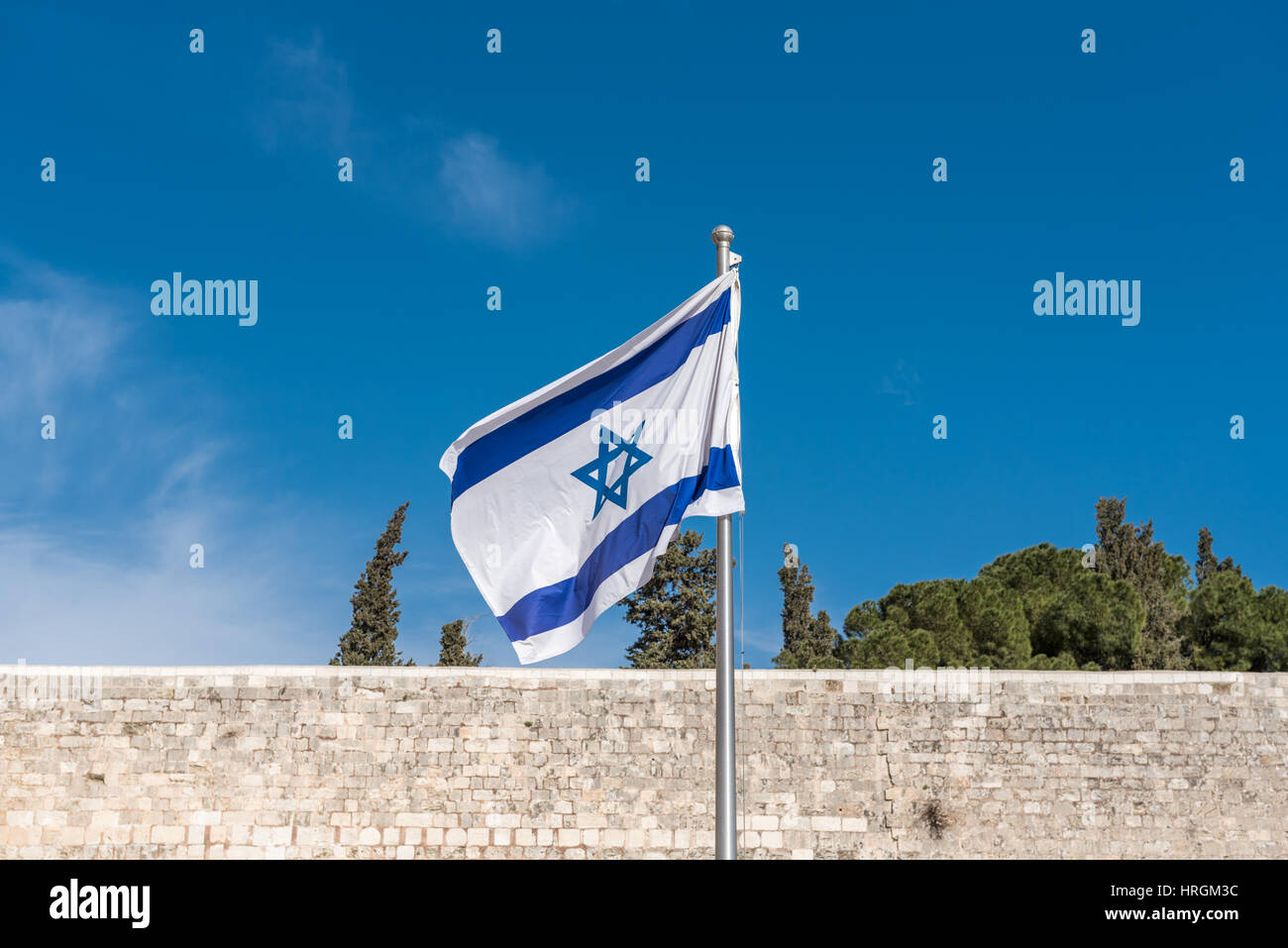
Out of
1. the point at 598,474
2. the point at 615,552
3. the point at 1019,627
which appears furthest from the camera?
the point at 1019,627

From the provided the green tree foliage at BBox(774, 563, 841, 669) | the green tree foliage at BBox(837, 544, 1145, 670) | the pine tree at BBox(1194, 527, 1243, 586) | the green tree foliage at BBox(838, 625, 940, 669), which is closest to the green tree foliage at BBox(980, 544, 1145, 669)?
the green tree foliage at BBox(837, 544, 1145, 670)

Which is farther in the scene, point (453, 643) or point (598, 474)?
point (453, 643)

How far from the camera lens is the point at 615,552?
536 centimetres

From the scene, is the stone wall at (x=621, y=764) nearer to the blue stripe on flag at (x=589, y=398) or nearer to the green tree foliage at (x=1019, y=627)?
the blue stripe on flag at (x=589, y=398)

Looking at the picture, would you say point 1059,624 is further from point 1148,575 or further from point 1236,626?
point 1148,575

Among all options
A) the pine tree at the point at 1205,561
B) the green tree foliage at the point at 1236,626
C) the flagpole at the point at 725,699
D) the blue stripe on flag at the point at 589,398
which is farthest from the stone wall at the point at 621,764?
the pine tree at the point at 1205,561

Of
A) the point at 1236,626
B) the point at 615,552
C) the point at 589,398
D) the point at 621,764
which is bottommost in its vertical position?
the point at 621,764

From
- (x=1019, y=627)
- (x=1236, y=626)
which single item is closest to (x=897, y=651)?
(x=1019, y=627)

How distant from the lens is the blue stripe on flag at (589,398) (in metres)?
5.59

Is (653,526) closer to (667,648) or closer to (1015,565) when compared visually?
(1015,565)

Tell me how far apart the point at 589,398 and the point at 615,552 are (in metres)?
0.91
